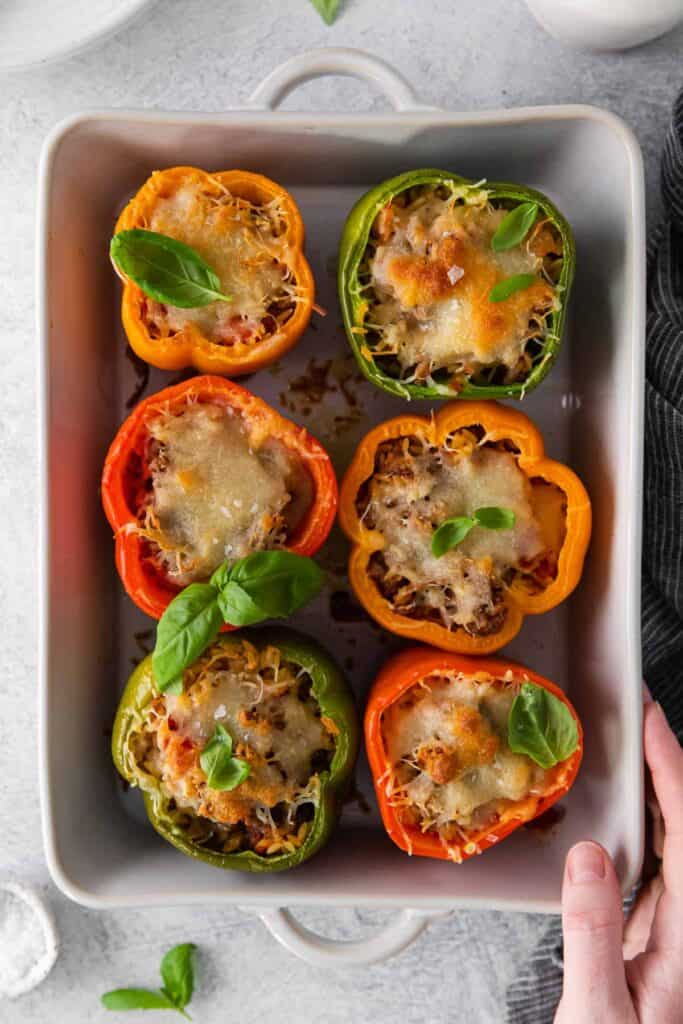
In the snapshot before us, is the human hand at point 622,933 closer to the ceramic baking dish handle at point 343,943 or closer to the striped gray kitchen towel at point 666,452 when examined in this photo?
the striped gray kitchen towel at point 666,452

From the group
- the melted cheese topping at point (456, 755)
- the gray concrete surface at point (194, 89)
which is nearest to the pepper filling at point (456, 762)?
the melted cheese topping at point (456, 755)

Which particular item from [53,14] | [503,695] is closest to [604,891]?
[503,695]

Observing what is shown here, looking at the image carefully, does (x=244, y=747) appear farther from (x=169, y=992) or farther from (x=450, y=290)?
(x=450, y=290)

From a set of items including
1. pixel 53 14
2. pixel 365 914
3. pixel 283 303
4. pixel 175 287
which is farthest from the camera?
pixel 365 914

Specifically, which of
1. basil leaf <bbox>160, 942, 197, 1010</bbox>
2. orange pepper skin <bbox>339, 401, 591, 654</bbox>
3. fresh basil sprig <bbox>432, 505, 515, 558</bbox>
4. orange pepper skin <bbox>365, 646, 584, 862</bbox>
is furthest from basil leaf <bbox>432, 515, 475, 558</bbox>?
basil leaf <bbox>160, 942, 197, 1010</bbox>

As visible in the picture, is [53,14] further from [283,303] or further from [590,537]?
[590,537]

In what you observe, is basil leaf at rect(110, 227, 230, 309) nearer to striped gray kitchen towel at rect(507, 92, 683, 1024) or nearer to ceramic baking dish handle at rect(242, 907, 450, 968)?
striped gray kitchen towel at rect(507, 92, 683, 1024)

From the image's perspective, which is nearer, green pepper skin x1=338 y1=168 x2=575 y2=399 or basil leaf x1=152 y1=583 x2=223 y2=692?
basil leaf x1=152 y1=583 x2=223 y2=692
